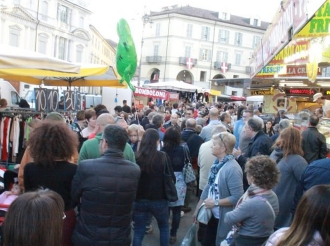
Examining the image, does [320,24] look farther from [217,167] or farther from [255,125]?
[217,167]

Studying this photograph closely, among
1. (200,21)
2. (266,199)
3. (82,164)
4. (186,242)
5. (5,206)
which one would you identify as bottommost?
(186,242)

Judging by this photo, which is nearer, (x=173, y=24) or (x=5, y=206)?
(x=5, y=206)

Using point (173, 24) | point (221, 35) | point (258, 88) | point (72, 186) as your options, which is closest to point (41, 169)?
point (72, 186)

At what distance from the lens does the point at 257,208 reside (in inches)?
125

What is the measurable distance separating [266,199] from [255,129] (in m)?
2.82

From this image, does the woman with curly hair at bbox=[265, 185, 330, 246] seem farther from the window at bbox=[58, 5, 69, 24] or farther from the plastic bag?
the window at bbox=[58, 5, 69, 24]

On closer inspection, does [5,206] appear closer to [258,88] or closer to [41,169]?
[41,169]

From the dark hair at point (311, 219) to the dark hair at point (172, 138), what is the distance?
11.6 ft

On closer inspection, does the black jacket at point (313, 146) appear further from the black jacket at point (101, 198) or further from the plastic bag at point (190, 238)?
the black jacket at point (101, 198)

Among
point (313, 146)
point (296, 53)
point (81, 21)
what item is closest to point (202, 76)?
point (81, 21)

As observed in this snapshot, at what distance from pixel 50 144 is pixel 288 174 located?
110 inches

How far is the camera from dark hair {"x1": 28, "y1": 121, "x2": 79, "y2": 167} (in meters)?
3.16

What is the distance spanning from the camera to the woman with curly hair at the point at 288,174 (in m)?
4.36

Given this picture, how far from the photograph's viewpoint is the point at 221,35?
192ft
